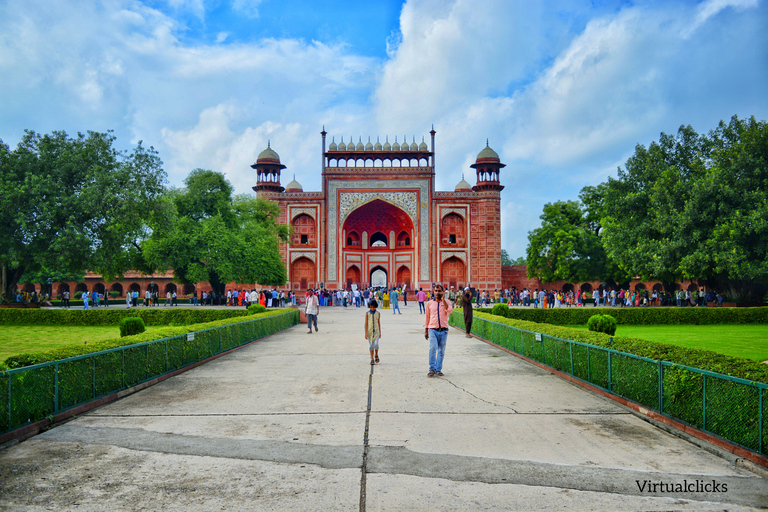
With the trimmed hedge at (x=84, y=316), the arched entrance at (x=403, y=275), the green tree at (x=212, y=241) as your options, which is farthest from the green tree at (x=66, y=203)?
the arched entrance at (x=403, y=275)

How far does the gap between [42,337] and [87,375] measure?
34.8 feet

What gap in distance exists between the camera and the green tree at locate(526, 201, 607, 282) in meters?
34.8

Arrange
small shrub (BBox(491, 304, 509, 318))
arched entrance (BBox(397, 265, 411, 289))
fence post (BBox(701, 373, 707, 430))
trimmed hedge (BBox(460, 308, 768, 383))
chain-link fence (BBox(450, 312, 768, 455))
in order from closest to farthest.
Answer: chain-link fence (BBox(450, 312, 768, 455)), trimmed hedge (BBox(460, 308, 768, 383)), fence post (BBox(701, 373, 707, 430)), small shrub (BBox(491, 304, 509, 318)), arched entrance (BBox(397, 265, 411, 289))

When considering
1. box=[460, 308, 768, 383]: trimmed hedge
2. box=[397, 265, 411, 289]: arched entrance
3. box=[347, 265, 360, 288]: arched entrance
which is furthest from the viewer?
box=[397, 265, 411, 289]: arched entrance

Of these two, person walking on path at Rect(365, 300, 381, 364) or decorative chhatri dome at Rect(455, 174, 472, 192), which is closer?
person walking on path at Rect(365, 300, 381, 364)

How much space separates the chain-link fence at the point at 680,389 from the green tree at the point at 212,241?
22606 millimetres

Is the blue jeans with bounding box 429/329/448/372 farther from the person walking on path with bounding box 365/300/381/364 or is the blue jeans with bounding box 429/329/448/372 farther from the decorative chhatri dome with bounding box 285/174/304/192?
the decorative chhatri dome with bounding box 285/174/304/192

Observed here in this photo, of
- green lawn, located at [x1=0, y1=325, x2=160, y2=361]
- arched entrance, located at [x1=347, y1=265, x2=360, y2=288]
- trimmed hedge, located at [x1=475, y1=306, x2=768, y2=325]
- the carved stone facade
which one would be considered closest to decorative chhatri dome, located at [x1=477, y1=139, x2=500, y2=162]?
the carved stone facade

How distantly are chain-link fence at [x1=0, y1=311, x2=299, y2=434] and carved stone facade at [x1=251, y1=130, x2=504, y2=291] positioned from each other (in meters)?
29.8

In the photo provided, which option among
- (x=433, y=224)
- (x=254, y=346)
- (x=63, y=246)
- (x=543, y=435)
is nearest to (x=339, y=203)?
(x=433, y=224)

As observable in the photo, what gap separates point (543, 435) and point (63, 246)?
783 inches

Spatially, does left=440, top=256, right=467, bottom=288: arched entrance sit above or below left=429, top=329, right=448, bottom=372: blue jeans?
above

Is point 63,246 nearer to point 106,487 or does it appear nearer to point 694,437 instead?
point 106,487

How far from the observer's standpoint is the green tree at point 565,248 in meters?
34.8
